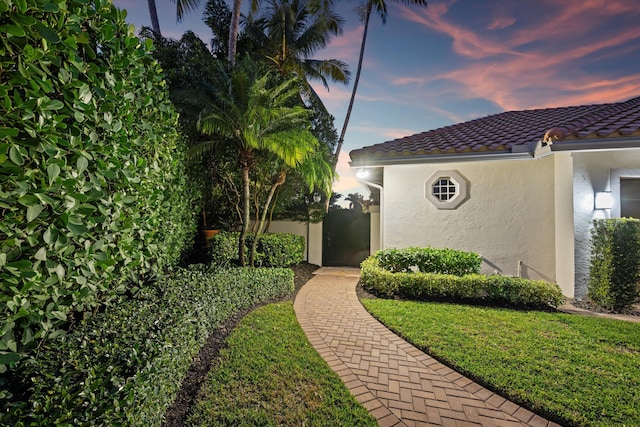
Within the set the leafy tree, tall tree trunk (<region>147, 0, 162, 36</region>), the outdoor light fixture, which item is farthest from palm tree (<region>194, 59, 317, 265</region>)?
tall tree trunk (<region>147, 0, 162, 36</region>)

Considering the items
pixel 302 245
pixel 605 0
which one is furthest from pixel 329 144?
pixel 605 0

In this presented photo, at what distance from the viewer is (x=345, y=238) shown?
11.7 meters

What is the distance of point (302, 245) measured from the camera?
10.9 metres

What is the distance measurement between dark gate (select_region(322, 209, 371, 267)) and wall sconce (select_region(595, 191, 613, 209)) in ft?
22.4

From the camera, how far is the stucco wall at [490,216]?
717 cm

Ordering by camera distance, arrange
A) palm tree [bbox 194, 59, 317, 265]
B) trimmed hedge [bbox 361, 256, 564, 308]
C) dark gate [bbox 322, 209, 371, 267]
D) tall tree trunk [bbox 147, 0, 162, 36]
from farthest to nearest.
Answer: tall tree trunk [bbox 147, 0, 162, 36] → dark gate [bbox 322, 209, 371, 267] → palm tree [bbox 194, 59, 317, 265] → trimmed hedge [bbox 361, 256, 564, 308]

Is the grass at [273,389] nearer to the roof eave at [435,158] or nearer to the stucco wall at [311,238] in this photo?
the roof eave at [435,158]

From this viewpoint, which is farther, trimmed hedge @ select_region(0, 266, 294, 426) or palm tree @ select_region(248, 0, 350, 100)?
palm tree @ select_region(248, 0, 350, 100)

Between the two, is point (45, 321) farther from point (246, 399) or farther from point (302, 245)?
point (302, 245)

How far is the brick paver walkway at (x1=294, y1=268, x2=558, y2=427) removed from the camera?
9.03 ft

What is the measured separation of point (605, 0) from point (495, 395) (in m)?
9.83

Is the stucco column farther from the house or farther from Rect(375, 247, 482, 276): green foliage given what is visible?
Rect(375, 247, 482, 276): green foliage

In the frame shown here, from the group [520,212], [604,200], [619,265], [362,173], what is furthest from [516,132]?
[362,173]

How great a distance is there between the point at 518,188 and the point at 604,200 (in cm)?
166
